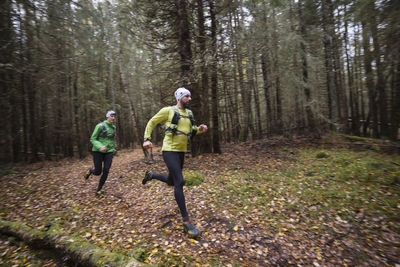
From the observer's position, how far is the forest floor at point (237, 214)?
125 inches

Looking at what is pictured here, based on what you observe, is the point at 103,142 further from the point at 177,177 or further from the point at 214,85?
the point at 214,85

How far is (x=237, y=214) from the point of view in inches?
172

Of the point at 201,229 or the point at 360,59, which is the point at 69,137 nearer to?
the point at 201,229

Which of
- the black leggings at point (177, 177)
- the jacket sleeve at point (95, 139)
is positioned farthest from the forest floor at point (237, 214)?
the jacket sleeve at point (95, 139)

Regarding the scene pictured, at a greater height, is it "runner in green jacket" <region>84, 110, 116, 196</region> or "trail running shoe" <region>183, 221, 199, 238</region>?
"runner in green jacket" <region>84, 110, 116, 196</region>

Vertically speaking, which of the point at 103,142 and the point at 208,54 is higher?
the point at 208,54

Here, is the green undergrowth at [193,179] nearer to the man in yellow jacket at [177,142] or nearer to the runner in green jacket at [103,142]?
the man in yellow jacket at [177,142]

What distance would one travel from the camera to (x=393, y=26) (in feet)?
14.8

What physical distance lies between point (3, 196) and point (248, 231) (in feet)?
25.4

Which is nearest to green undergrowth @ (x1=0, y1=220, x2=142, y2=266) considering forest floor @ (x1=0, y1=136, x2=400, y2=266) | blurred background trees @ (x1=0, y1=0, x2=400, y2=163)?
forest floor @ (x1=0, y1=136, x2=400, y2=266)

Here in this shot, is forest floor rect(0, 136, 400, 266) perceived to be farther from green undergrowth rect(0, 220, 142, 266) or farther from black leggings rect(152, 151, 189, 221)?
black leggings rect(152, 151, 189, 221)

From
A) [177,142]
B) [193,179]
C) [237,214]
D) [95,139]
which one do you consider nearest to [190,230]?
[237,214]

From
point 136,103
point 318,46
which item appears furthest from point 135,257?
point 136,103

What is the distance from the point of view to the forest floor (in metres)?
3.17
